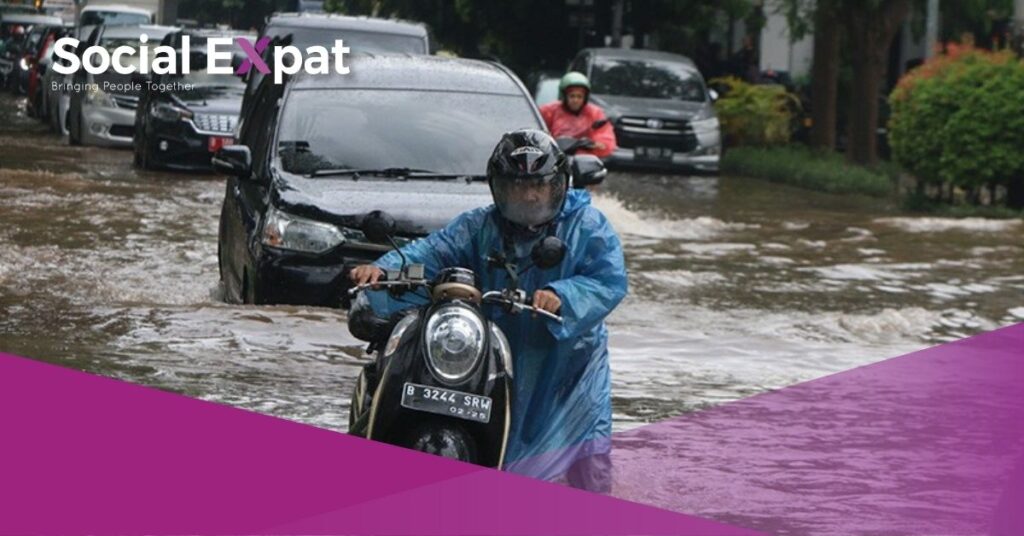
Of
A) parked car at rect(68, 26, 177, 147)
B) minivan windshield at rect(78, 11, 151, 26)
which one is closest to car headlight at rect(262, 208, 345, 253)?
parked car at rect(68, 26, 177, 147)

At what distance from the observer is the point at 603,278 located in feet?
21.6

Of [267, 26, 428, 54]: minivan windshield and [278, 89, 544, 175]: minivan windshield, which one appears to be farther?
[267, 26, 428, 54]: minivan windshield

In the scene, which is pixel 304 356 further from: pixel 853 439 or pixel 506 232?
pixel 506 232

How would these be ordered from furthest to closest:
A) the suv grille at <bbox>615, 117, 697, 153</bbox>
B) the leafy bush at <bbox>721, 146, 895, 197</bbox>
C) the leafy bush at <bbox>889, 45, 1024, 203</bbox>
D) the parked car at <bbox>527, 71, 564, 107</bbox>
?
1. the parked car at <bbox>527, 71, 564, 107</bbox>
2. the suv grille at <bbox>615, 117, 697, 153</bbox>
3. the leafy bush at <bbox>721, 146, 895, 197</bbox>
4. the leafy bush at <bbox>889, 45, 1024, 203</bbox>

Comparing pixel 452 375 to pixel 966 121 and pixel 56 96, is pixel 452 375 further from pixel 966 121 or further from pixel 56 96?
pixel 56 96

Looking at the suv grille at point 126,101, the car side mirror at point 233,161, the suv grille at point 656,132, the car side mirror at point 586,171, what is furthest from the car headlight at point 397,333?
the suv grille at point 656,132

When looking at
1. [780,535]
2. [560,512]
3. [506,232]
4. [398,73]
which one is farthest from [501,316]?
[398,73]

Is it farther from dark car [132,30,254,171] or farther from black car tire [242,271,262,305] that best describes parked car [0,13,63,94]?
black car tire [242,271,262,305]

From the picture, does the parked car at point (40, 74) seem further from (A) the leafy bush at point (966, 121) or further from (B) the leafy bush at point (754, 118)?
(A) the leafy bush at point (966, 121)

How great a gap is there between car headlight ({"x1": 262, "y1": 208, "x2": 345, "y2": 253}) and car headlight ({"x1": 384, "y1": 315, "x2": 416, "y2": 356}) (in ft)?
16.2

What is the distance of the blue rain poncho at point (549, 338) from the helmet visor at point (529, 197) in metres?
0.14

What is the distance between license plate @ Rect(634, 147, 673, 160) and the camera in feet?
93.1

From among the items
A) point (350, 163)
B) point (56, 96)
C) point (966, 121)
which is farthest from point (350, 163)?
point (56, 96)

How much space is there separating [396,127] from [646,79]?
18.1 metres
